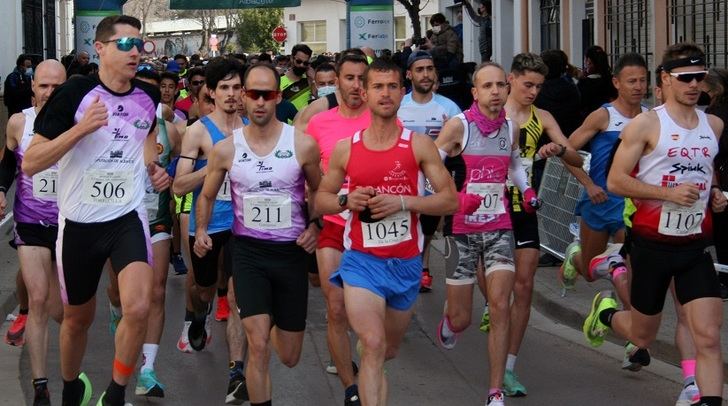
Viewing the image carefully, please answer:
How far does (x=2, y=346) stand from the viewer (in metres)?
9.75

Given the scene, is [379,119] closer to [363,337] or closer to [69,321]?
[363,337]

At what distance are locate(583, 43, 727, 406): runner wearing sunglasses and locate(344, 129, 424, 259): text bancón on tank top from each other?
1211 millimetres

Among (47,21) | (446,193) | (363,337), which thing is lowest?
(363,337)

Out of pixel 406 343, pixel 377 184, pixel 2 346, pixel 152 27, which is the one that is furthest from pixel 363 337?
pixel 152 27

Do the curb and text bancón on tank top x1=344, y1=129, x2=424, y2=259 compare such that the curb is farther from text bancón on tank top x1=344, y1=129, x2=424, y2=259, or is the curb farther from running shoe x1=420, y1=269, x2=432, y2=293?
text bancón on tank top x1=344, y1=129, x2=424, y2=259

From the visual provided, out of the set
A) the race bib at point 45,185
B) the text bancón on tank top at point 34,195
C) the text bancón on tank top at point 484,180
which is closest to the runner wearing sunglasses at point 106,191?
the text bancón on tank top at point 34,195

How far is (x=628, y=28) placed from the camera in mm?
22672

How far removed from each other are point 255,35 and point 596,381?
79.4 metres

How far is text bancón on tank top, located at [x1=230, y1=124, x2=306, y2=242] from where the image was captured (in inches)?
282

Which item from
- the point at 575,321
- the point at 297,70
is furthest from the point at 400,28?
the point at 575,321

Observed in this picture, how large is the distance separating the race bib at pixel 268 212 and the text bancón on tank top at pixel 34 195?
70.0 inches

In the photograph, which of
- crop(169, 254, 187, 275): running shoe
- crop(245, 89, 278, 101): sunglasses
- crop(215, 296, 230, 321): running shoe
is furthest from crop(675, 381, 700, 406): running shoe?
crop(169, 254, 187, 275): running shoe

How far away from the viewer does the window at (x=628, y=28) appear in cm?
2158

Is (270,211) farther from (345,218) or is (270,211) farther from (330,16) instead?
(330,16)
